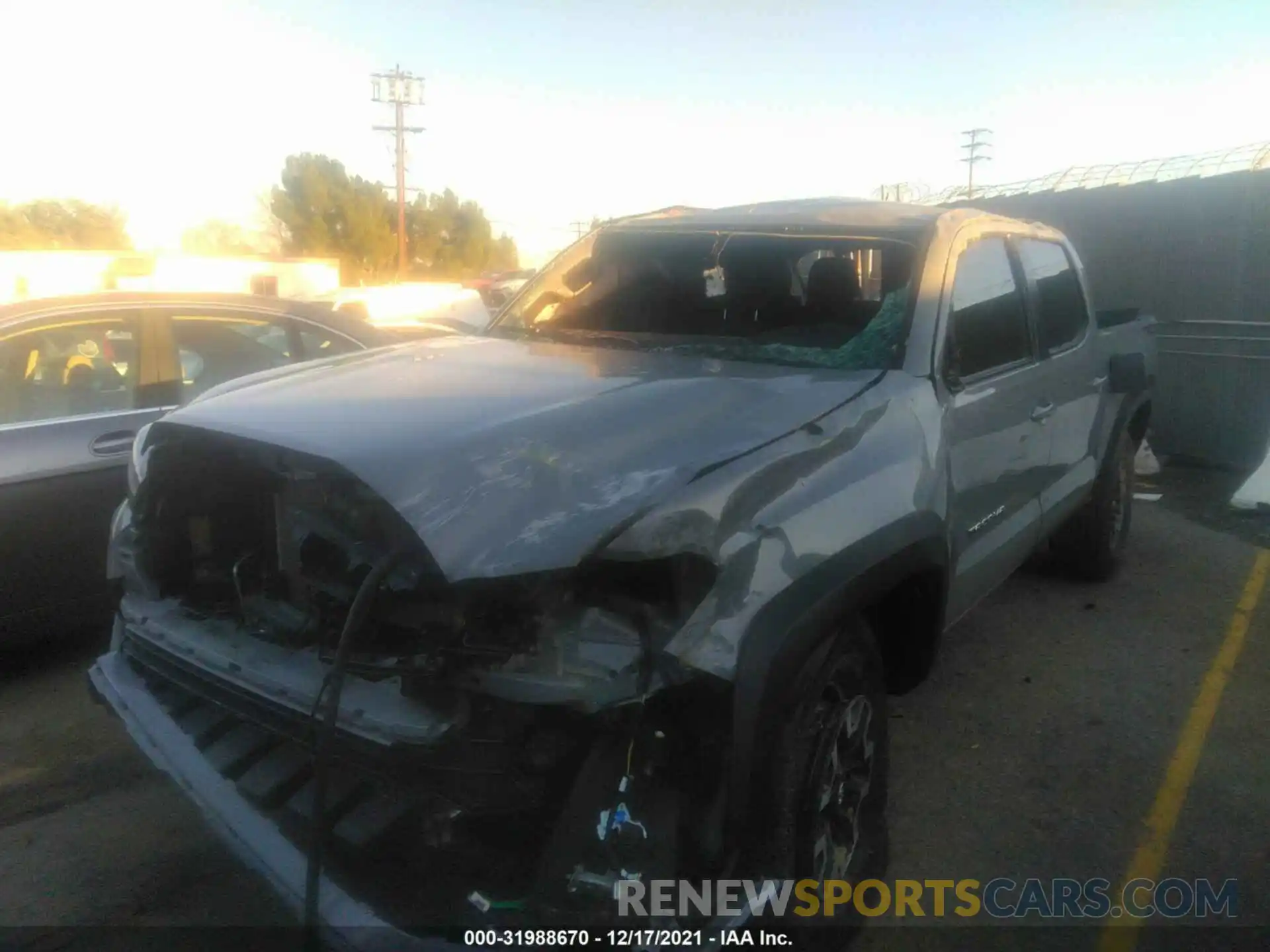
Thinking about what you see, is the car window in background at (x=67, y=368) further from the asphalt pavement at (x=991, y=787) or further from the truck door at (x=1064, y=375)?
the truck door at (x=1064, y=375)

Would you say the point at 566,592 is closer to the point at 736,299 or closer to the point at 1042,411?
the point at 736,299

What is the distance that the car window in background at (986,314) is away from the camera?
3.35 metres

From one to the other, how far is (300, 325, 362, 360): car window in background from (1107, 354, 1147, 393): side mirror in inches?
144

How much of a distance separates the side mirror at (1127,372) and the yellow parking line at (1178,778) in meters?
1.30

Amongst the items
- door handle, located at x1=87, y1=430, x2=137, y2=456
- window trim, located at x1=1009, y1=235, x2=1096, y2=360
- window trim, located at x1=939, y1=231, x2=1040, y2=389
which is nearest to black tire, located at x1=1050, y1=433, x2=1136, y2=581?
window trim, located at x1=1009, y1=235, x2=1096, y2=360

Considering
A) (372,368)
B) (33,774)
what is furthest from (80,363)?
(372,368)

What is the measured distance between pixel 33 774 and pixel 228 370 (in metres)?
1.96

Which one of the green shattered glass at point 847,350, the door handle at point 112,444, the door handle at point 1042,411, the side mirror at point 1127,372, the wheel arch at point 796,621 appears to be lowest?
the wheel arch at point 796,621

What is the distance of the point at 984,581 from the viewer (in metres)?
3.59

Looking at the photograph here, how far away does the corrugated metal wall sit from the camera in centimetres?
854

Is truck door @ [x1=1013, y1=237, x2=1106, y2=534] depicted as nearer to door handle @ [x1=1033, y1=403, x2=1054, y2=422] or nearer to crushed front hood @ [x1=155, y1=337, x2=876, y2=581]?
door handle @ [x1=1033, y1=403, x2=1054, y2=422]

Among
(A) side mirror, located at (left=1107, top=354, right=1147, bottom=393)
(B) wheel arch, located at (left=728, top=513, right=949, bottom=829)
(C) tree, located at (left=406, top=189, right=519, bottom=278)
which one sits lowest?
(B) wheel arch, located at (left=728, top=513, right=949, bottom=829)

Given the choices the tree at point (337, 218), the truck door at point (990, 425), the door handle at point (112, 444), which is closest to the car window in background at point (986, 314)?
the truck door at point (990, 425)

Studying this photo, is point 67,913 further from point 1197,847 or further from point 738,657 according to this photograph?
point 1197,847
